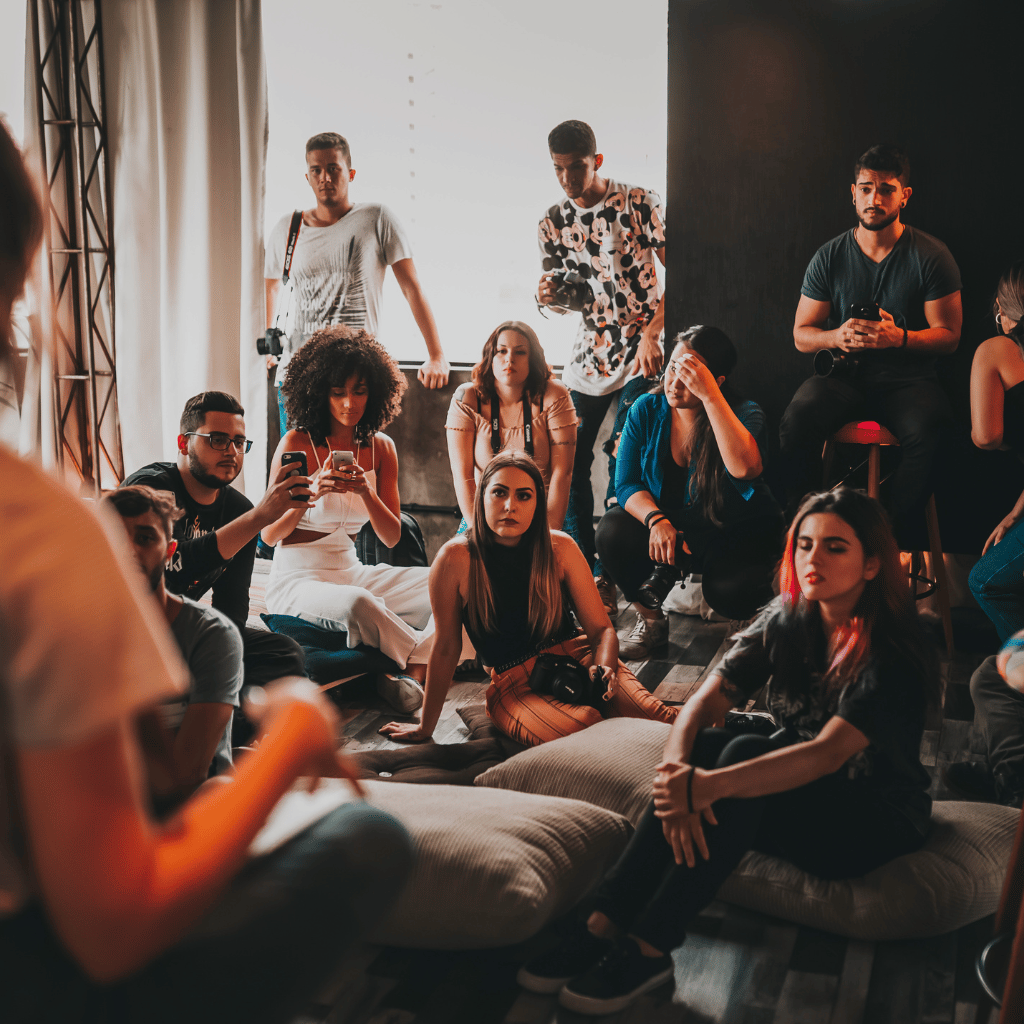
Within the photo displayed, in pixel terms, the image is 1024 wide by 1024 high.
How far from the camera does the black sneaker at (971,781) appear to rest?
2.33 m

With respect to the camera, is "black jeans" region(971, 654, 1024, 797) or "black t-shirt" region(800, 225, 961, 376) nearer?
"black jeans" region(971, 654, 1024, 797)

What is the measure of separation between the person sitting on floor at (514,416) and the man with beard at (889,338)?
2.55 feet

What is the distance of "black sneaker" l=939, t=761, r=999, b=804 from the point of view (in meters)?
2.33

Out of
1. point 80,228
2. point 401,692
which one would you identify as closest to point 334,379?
point 401,692

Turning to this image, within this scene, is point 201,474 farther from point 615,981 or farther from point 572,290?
point 572,290

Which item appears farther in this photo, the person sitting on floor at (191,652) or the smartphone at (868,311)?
the smartphone at (868,311)

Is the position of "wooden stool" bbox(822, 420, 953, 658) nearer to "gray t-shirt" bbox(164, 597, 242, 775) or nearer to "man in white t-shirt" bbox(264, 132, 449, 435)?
"man in white t-shirt" bbox(264, 132, 449, 435)

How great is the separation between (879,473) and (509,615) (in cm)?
147

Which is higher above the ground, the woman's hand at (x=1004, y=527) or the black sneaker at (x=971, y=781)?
the woman's hand at (x=1004, y=527)

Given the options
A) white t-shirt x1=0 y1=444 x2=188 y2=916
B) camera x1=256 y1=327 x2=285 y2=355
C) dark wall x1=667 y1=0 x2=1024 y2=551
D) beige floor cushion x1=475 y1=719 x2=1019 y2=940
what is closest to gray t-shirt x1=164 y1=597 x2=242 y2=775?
beige floor cushion x1=475 y1=719 x2=1019 y2=940

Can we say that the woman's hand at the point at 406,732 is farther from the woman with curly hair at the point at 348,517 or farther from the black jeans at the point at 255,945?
the black jeans at the point at 255,945

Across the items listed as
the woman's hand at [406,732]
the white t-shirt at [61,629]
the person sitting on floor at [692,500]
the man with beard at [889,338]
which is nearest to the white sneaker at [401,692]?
the woman's hand at [406,732]

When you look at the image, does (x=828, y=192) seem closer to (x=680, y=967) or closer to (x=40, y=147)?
(x=680, y=967)

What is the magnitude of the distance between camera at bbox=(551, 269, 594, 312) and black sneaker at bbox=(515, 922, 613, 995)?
9.56 feet
